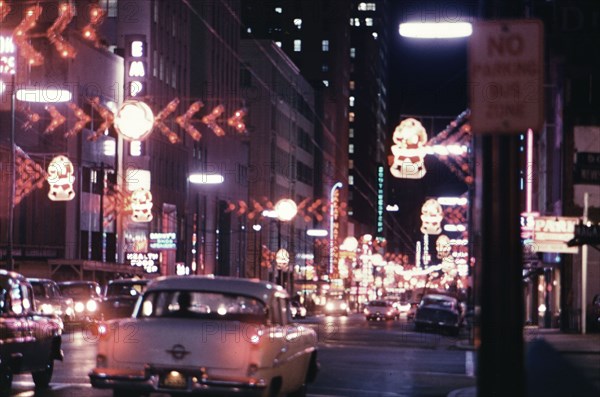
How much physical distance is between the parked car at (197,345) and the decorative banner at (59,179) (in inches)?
1816

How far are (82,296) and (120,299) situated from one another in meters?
15.9

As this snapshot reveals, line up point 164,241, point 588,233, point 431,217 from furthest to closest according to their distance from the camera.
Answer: point 164,241 → point 431,217 → point 588,233

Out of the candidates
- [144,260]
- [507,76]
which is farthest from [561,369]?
[144,260]

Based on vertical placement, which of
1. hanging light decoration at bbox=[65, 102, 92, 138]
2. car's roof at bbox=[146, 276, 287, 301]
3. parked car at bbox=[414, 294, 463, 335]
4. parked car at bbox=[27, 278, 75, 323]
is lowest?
parked car at bbox=[414, 294, 463, 335]

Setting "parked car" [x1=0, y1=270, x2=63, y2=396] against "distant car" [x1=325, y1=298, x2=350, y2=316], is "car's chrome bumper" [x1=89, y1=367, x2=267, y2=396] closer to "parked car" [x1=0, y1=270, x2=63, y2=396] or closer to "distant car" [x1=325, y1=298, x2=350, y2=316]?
"parked car" [x1=0, y1=270, x2=63, y2=396]

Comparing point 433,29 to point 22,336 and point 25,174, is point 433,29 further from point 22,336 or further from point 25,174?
point 25,174

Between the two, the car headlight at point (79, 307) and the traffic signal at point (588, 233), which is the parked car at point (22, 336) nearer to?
the traffic signal at point (588, 233)

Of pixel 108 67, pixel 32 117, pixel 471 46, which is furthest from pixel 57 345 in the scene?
pixel 108 67

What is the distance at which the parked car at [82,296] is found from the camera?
45062 millimetres

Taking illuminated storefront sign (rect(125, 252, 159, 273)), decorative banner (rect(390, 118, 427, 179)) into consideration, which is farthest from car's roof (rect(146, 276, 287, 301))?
illuminated storefront sign (rect(125, 252, 159, 273))

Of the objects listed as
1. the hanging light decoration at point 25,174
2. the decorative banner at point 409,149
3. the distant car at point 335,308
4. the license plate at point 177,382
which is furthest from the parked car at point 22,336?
the distant car at point 335,308

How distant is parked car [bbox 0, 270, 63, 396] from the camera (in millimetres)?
17625

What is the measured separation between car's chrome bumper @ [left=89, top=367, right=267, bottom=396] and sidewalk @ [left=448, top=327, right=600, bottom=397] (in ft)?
10.4

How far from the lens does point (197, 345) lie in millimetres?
14688
